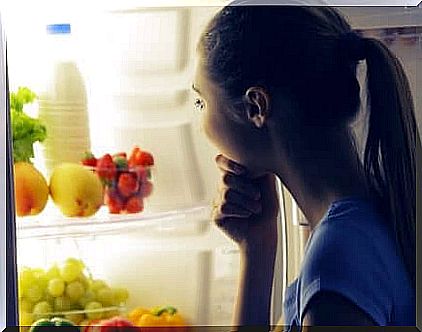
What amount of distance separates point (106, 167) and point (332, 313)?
412 mm

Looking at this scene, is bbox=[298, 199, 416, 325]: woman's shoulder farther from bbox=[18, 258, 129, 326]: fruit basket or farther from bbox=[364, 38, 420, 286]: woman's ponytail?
bbox=[18, 258, 129, 326]: fruit basket

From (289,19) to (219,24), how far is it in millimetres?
109

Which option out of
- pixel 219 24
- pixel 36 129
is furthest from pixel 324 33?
pixel 36 129

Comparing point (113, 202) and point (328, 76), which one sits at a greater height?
point (328, 76)

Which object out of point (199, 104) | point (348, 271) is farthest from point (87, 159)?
point (348, 271)

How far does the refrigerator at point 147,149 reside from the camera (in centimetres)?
143

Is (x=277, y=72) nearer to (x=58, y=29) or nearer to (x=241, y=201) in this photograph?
(x=241, y=201)

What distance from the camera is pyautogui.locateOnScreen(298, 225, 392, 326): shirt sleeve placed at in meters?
1.44

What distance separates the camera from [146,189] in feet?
4.71

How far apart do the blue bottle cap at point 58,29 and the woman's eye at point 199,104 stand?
0.22 meters

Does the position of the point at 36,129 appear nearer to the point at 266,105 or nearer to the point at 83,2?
the point at 83,2

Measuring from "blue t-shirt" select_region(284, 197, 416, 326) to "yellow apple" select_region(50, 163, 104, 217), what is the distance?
1.09ft

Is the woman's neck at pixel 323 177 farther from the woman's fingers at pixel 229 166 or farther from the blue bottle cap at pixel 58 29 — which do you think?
the blue bottle cap at pixel 58 29

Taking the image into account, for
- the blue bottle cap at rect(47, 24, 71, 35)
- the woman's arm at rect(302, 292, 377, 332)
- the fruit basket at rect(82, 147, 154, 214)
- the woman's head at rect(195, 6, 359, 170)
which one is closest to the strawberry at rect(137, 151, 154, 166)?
the fruit basket at rect(82, 147, 154, 214)
